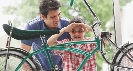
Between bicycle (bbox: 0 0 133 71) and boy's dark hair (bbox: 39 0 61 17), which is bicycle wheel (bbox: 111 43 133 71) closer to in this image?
bicycle (bbox: 0 0 133 71)

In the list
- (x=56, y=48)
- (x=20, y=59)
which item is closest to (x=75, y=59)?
(x=56, y=48)

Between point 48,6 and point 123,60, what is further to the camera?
point 48,6

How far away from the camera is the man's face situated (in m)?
1.22

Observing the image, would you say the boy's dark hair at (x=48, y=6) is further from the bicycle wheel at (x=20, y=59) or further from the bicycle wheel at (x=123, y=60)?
the bicycle wheel at (x=123, y=60)

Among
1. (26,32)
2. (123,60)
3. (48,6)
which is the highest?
(48,6)

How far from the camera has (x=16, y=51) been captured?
1082mm

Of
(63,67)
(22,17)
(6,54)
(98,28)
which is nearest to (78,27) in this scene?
(98,28)

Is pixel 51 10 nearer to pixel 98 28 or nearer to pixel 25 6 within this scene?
pixel 98 28

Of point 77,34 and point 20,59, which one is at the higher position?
point 77,34

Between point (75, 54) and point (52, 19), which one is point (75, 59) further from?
point (52, 19)

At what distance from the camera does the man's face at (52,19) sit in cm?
Result: 122

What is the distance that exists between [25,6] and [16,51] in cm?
133

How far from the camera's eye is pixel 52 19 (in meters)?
1.24

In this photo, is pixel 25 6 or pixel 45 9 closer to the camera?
pixel 45 9
